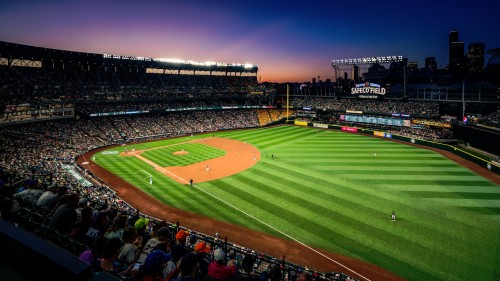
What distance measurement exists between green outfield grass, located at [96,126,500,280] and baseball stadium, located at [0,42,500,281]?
153mm

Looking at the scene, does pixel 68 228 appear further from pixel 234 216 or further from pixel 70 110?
pixel 70 110

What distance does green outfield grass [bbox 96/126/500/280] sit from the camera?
1920 cm

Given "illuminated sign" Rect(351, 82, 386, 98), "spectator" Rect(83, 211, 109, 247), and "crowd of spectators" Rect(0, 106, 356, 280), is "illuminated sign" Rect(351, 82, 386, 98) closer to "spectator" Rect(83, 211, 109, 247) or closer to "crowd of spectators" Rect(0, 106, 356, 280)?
"crowd of spectators" Rect(0, 106, 356, 280)

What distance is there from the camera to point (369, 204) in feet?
87.5

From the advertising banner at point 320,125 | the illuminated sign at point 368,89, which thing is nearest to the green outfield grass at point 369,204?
the advertising banner at point 320,125

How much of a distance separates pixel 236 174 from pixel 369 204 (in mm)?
16122

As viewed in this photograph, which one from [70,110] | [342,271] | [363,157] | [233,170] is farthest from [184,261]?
[70,110]

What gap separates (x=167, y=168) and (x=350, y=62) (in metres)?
61.4

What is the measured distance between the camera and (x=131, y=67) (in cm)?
7538

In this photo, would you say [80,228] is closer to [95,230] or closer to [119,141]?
[95,230]

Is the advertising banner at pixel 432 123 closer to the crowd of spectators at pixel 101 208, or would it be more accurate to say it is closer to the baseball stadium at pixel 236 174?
the baseball stadium at pixel 236 174

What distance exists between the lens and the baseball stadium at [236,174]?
8133 millimetres

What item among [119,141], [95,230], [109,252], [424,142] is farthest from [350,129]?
[109,252]

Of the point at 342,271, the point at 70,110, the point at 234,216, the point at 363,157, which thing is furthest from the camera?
the point at 70,110
